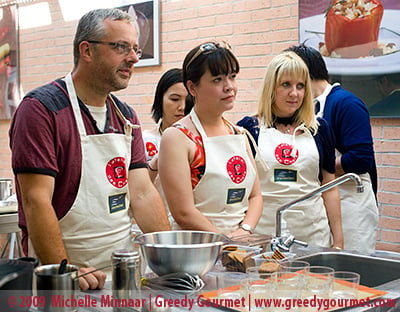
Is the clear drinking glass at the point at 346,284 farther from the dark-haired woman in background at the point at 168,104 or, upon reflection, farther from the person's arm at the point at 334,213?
the dark-haired woman in background at the point at 168,104

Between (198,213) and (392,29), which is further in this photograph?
(392,29)

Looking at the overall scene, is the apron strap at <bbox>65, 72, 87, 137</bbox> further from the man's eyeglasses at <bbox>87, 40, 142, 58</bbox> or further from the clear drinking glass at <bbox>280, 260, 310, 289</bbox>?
the clear drinking glass at <bbox>280, 260, 310, 289</bbox>

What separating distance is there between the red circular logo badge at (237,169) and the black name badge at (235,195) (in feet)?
0.13

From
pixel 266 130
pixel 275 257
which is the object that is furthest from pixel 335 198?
pixel 275 257

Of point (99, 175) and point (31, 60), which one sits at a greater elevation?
point (31, 60)

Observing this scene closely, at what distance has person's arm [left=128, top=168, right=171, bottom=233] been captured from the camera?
1995mm

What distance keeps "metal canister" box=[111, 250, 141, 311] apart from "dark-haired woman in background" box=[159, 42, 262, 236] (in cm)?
74

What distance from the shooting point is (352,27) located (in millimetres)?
3258

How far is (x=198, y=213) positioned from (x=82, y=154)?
20.0 inches

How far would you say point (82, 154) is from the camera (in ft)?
5.90

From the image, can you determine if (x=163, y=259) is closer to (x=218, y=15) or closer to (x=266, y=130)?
(x=266, y=130)

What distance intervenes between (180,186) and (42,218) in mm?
554

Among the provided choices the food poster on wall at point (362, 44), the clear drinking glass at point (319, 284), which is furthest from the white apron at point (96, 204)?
the food poster on wall at point (362, 44)

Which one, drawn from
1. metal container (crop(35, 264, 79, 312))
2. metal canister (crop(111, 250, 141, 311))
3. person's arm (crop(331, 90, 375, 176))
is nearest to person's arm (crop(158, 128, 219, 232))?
metal canister (crop(111, 250, 141, 311))
